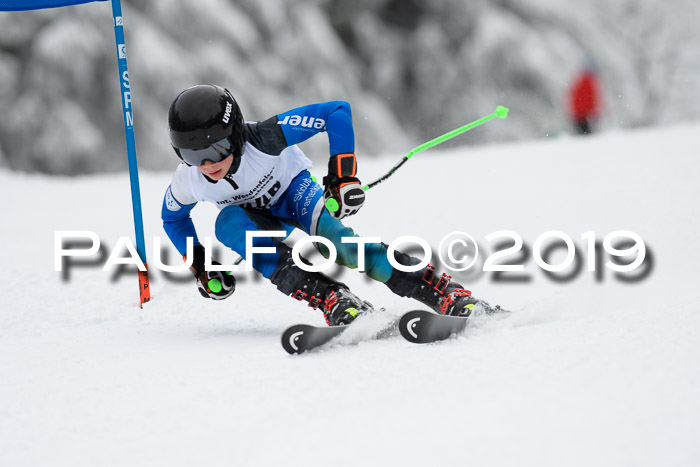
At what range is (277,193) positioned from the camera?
11.0ft

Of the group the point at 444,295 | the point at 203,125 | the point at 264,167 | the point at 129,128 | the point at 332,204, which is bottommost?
the point at 444,295

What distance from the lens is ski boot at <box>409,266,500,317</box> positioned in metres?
2.95

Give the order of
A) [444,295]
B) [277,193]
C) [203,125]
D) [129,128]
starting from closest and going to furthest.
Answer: [203,125] → [444,295] → [277,193] → [129,128]

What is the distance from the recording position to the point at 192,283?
15.0ft

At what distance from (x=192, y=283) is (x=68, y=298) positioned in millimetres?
724

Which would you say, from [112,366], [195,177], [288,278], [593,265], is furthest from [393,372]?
[593,265]

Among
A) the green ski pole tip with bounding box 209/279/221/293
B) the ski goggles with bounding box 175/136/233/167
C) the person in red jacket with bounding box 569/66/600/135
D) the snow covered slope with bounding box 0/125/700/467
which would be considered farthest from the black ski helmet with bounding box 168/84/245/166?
the person in red jacket with bounding box 569/66/600/135

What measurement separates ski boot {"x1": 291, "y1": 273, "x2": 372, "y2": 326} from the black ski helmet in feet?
2.06

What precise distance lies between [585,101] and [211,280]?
1000 centimetres

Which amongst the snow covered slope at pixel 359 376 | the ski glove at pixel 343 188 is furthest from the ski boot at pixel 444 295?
the ski glove at pixel 343 188

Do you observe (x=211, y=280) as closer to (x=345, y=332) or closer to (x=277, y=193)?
(x=277, y=193)

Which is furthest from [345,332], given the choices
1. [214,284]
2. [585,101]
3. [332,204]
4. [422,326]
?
[585,101]

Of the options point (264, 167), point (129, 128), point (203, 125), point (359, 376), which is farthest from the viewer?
point (129, 128)

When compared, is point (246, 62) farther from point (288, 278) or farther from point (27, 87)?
point (288, 278)
